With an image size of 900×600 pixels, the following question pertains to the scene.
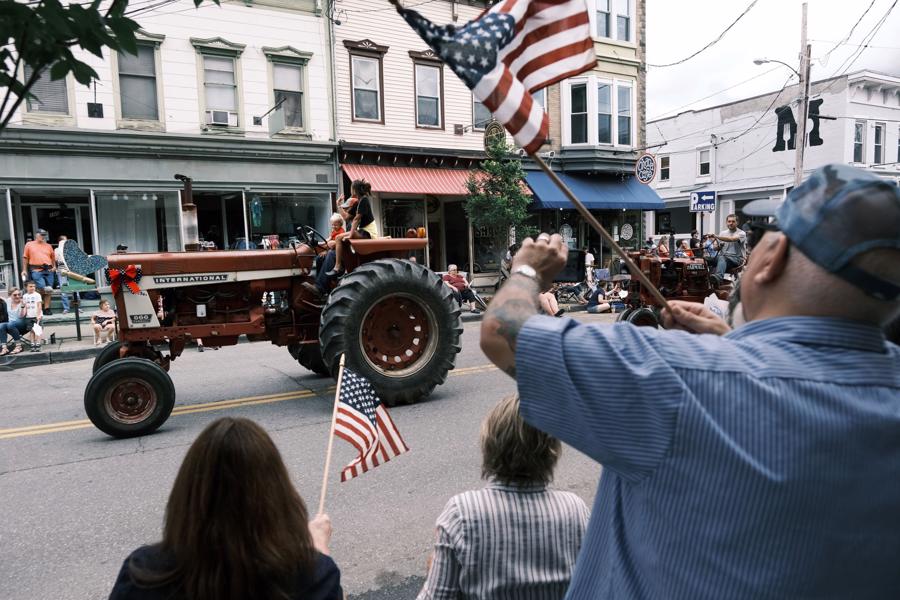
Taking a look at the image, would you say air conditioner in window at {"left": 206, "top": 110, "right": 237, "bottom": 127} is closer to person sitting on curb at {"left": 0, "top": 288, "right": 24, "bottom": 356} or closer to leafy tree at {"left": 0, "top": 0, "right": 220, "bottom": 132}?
person sitting on curb at {"left": 0, "top": 288, "right": 24, "bottom": 356}

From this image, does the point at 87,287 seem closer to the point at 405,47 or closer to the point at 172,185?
the point at 172,185

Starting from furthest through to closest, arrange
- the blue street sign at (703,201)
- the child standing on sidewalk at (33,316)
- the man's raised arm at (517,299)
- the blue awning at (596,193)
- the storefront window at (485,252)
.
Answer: the storefront window at (485,252) < the blue awning at (596,193) < the blue street sign at (703,201) < the child standing on sidewalk at (33,316) < the man's raised arm at (517,299)

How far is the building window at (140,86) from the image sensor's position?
1466cm

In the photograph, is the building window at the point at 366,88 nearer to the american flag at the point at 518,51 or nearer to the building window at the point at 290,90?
the building window at the point at 290,90

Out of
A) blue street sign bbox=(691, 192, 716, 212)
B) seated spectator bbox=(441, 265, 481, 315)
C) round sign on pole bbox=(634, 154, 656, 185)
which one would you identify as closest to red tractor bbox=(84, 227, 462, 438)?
seated spectator bbox=(441, 265, 481, 315)

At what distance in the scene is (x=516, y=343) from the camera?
1.26 metres

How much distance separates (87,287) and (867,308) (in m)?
15.0

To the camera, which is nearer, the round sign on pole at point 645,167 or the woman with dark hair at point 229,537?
the woman with dark hair at point 229,537

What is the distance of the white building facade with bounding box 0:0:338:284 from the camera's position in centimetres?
1409

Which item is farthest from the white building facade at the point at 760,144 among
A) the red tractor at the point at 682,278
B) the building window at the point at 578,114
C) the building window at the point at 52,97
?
the building window at the point at 52,97

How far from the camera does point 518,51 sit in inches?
88.4

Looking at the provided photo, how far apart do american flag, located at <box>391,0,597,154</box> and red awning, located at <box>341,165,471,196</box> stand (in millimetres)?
15000

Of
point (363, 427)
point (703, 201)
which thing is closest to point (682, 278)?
point (363, 427)

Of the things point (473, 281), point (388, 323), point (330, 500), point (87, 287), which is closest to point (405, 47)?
point (473, 281)
